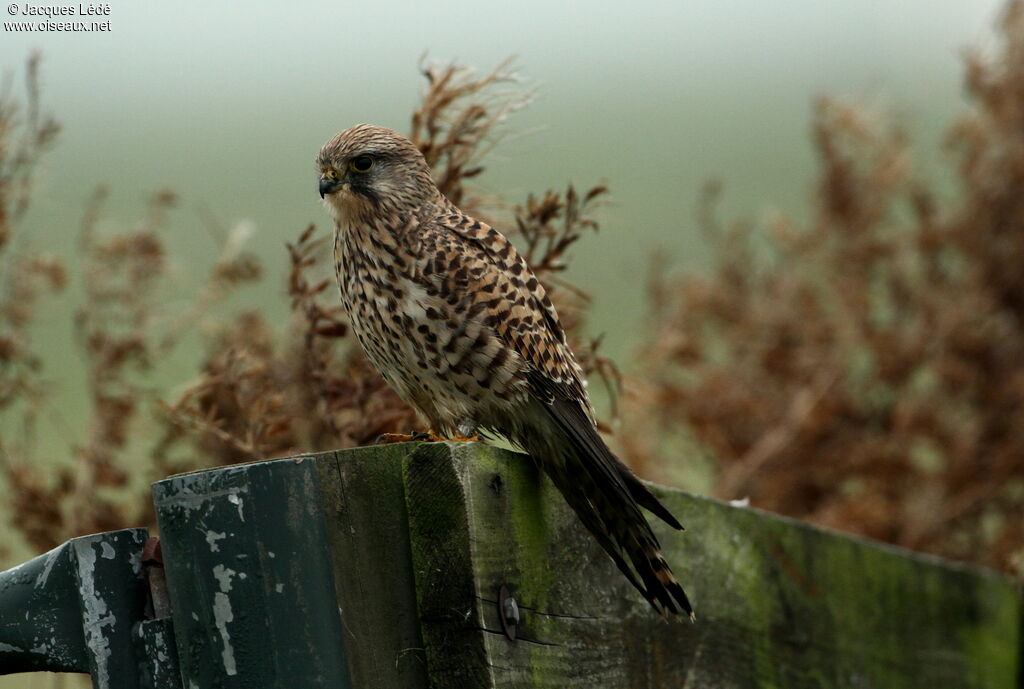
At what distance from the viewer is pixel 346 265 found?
7.32ft

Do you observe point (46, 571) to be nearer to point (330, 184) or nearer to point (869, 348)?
point (330, 184)

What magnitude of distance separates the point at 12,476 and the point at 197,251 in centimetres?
1439

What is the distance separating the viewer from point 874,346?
4688 millimetres

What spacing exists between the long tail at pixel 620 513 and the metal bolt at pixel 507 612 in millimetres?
279

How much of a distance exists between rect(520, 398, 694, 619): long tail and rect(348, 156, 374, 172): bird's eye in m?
0.80

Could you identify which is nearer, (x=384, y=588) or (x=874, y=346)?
(x=384, y=588)

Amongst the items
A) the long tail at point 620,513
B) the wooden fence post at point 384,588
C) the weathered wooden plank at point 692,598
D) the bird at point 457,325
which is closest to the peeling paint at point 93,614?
the wooden fence post at point 384,588

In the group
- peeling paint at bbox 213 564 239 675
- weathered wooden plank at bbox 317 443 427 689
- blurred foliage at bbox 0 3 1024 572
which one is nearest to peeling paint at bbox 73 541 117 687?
peeling paint at bbox 213 564 239 675

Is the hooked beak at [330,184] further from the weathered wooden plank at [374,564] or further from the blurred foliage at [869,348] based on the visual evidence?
the blurred foliage at [869,348]

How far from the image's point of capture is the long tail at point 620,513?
5.50 ft

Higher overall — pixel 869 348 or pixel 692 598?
pixel 869 348

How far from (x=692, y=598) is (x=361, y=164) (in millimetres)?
1038

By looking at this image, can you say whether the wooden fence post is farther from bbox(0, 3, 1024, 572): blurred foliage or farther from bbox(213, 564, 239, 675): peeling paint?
bbox(0, 3, 1024, 572): blurred foliage

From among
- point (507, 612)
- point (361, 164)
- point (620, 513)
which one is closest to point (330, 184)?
point (361, 164)
